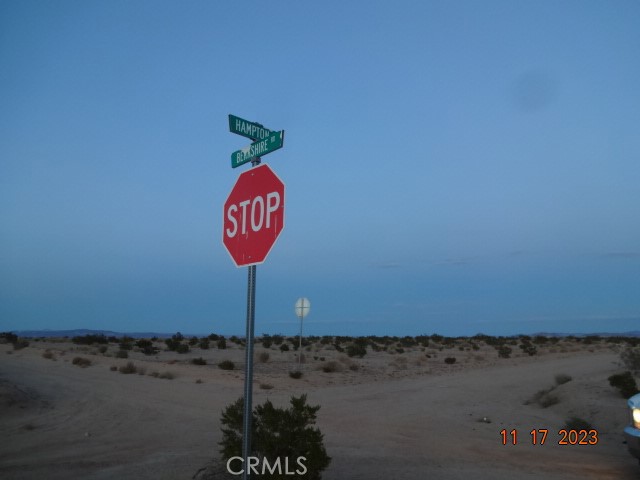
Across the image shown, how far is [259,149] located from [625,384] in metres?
14.3

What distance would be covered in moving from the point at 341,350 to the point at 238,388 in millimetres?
21023

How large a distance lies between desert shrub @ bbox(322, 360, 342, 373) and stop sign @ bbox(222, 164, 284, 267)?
24.0 metres

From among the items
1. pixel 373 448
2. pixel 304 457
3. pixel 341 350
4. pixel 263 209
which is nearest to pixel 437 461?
pixel 373 448

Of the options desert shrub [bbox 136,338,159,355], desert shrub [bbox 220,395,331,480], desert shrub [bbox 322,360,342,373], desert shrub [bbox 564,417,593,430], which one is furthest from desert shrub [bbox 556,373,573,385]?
desert shrub [bbox 136,338,159,355]

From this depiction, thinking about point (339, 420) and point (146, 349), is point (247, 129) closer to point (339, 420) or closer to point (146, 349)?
point (339, 420)

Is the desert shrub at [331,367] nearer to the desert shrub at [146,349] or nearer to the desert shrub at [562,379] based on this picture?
the desert shrub at [562,379]

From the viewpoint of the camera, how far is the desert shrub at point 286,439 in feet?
21.9

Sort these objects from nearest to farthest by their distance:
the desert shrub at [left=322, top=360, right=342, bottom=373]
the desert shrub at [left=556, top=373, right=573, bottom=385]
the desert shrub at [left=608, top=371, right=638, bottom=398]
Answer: the desert shrub at [left=608, top=371, right=638, bottom=398], the desert shrub at [left=556, top=373, right=573, bottom=385], the desert shrub at [left=322, top=360, right=342, bottom=373]

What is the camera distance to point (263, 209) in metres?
5.12

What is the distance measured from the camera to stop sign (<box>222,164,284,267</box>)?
4.97 metres

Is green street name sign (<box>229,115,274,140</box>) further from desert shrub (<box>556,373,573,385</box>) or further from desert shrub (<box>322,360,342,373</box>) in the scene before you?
desert shrub (<box>322,360,342,373</box>)

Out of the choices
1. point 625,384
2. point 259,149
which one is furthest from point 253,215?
point 625,384

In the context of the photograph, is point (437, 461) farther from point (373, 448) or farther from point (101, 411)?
point (101, 411)

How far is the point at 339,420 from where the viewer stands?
14.3 meters
